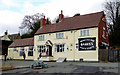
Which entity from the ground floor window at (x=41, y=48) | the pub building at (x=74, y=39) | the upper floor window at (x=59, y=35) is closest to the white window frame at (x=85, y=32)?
the pub building at (x=74, y=39)

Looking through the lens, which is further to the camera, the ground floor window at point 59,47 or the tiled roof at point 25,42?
the tiled roof at point 25,42

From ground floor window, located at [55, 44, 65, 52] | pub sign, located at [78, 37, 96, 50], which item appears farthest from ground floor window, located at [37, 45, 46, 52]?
pub sign, located at [78, 37, 96, 50]

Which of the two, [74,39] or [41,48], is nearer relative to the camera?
[74,39]

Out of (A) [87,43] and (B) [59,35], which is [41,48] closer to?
(B) [59,35]

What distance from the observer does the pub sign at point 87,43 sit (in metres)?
25.1

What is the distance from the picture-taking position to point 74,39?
27.7 m

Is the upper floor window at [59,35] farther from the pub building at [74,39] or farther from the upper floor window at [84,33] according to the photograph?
the upper floor window at [84,33]

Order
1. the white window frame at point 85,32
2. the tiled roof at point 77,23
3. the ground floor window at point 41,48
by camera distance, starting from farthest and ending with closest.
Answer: the ground floor window at point 41,48 → the tiled roof at point 77,23 → the white window frame at point 85,32

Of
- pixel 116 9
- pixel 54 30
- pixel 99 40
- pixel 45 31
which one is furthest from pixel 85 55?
pixel 116 9

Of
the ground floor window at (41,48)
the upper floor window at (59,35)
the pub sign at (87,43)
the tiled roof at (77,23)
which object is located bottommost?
the ground floor window at (41,48)

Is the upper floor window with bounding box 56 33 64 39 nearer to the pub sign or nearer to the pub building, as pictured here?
the pub building

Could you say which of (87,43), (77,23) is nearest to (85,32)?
(87,43)

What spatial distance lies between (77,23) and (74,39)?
11.0 feet

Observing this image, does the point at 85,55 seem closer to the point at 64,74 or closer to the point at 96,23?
the point at 96,23
